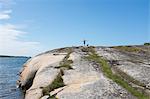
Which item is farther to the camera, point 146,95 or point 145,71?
point 145,71

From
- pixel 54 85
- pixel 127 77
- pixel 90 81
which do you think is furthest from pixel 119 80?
pixel 54 85

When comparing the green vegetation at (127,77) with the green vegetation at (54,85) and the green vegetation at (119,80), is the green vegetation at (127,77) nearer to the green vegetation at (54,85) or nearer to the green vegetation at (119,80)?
the green vegetation at (119,80)

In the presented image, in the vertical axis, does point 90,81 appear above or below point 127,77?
above

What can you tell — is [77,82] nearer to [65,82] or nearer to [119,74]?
[65,82]

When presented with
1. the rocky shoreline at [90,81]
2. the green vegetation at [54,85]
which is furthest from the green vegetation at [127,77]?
the green vegetation at [54,85]

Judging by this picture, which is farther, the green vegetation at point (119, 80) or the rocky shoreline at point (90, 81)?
the green vegetation at point (119, 80)

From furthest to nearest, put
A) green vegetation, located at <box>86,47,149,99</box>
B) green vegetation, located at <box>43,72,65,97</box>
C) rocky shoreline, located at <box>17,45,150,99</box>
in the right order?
green vegetation, located at <box>43,72,65,97</box>
green vegetation, located at <box>86,47,149,99</box>
rocky shoreline, located at <box>17,45,150,99</box>

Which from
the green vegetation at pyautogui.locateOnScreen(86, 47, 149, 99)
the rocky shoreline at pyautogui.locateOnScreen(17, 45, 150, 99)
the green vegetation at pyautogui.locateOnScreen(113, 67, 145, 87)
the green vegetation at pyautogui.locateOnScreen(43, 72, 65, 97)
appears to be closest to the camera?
the rocky shoreline at pyautogui.locateOnScreen(17, 45, 150, 99)

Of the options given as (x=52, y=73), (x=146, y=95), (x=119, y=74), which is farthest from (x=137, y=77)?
(x=52, y=73)

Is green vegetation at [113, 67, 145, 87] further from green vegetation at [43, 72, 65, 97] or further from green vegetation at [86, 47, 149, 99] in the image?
green vegetation at [43, 72, 65, 97]

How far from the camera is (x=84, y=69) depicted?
24.2 meters

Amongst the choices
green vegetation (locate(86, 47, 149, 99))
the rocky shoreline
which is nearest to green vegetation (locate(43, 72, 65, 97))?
the rocky shoreline

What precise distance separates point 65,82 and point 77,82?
976 millimetres

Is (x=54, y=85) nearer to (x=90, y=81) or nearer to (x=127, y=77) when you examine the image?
(x=90, y=81)
